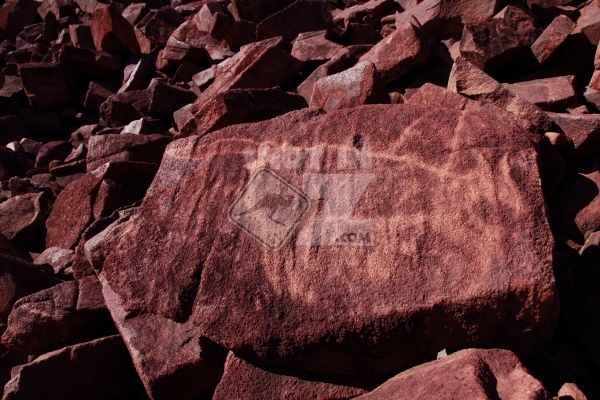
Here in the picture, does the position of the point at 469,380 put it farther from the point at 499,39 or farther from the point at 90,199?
the point at 90,199

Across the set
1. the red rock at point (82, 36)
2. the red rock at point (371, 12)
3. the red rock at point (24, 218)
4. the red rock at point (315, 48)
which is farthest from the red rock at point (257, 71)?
the red rock at point (82, 36)

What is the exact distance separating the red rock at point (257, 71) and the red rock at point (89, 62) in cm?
224

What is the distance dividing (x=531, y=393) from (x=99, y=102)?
4.93 m

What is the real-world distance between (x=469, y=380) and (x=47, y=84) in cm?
522

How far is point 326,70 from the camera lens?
3645 mm

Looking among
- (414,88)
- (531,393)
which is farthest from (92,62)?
(531,393)

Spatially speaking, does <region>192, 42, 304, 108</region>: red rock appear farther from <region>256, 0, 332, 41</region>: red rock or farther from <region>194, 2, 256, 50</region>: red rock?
<region>194, 2, 256, 50</region>: red rock

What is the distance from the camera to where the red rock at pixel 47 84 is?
538 cm

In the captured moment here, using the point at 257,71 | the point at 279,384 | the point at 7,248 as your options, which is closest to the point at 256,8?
the point at 257,71

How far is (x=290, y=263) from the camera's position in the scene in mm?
1952

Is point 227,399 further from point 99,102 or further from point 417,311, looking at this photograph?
point 99,102

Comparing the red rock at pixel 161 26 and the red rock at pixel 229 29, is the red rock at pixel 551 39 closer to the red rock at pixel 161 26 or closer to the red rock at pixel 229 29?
the red rock at pixel 229 29

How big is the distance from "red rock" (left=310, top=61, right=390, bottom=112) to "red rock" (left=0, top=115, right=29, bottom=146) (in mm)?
3585

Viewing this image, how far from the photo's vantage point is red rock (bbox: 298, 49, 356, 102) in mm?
3602
